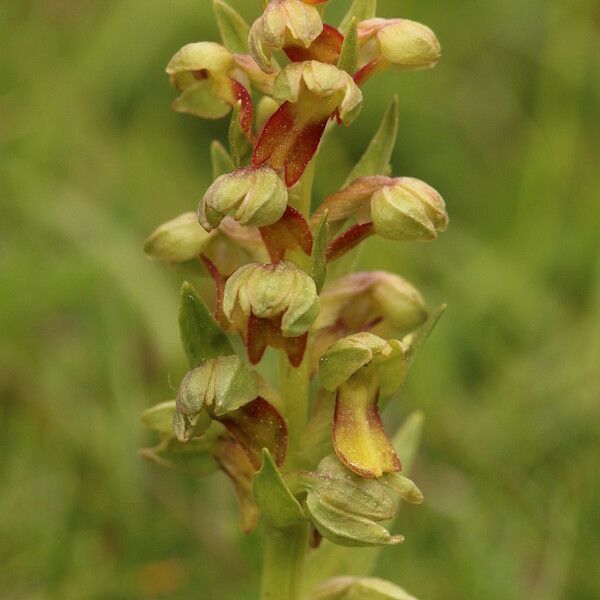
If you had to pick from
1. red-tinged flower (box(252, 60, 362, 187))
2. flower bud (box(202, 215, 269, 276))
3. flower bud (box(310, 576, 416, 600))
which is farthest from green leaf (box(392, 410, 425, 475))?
red-tinged flower (box(252, 60, 362, 187))

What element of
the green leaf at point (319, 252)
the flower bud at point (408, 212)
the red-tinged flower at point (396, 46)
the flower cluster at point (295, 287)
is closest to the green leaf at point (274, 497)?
the flower cluster at point (295, 287)

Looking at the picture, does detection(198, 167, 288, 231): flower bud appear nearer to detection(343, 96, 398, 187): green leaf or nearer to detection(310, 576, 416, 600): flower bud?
detection(343, 96, 398, 187): green leaf

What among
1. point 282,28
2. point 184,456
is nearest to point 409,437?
point 184,456

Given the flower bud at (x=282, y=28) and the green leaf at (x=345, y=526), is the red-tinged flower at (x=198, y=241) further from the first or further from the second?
the green leaf at (x=345, y=526)

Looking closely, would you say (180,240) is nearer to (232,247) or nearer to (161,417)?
(232,247)

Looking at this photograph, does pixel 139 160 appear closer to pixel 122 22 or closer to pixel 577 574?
pixel 122 22

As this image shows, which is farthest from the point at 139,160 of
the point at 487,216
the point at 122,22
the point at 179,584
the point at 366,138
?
the point at 179,584

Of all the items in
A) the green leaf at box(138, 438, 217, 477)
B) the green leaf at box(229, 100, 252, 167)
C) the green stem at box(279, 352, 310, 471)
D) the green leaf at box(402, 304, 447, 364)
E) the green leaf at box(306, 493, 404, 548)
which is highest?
the green leaf at box(229, 100, 252, 167)
